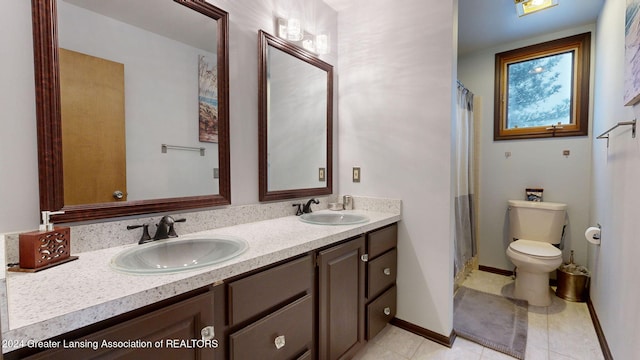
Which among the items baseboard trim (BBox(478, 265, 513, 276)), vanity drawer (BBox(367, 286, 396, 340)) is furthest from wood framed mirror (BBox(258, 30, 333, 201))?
baseboard trim (BBox(478, 265, 513, 276))

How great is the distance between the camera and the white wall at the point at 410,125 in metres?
1.77

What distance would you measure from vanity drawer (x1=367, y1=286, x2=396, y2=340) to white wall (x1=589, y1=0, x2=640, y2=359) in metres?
1.14

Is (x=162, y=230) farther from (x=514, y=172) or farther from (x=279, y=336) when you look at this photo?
(x=514, y=172)

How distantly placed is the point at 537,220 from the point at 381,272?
72.2 inches

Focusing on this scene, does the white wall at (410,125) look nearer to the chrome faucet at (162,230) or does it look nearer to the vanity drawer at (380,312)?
the vanity drawer at (380,312)

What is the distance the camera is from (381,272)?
70.3 inches

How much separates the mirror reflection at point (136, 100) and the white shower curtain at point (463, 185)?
6.23ft

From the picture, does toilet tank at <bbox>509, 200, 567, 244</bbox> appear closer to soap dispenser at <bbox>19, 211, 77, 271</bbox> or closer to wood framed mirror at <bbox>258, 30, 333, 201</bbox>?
wood framed mirror at <bbox>258, 30, 333, 201</bbox>

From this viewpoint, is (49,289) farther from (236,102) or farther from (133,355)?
(236,102)

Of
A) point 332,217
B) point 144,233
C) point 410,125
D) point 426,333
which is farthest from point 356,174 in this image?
point 144,233

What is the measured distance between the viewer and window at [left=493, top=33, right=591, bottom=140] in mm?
2484

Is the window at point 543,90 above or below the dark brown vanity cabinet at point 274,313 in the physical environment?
above

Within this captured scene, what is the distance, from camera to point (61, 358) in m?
0.61

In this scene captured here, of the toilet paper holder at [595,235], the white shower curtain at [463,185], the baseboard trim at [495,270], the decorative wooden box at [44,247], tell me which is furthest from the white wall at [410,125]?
the decorative wooden box at [44,247]
